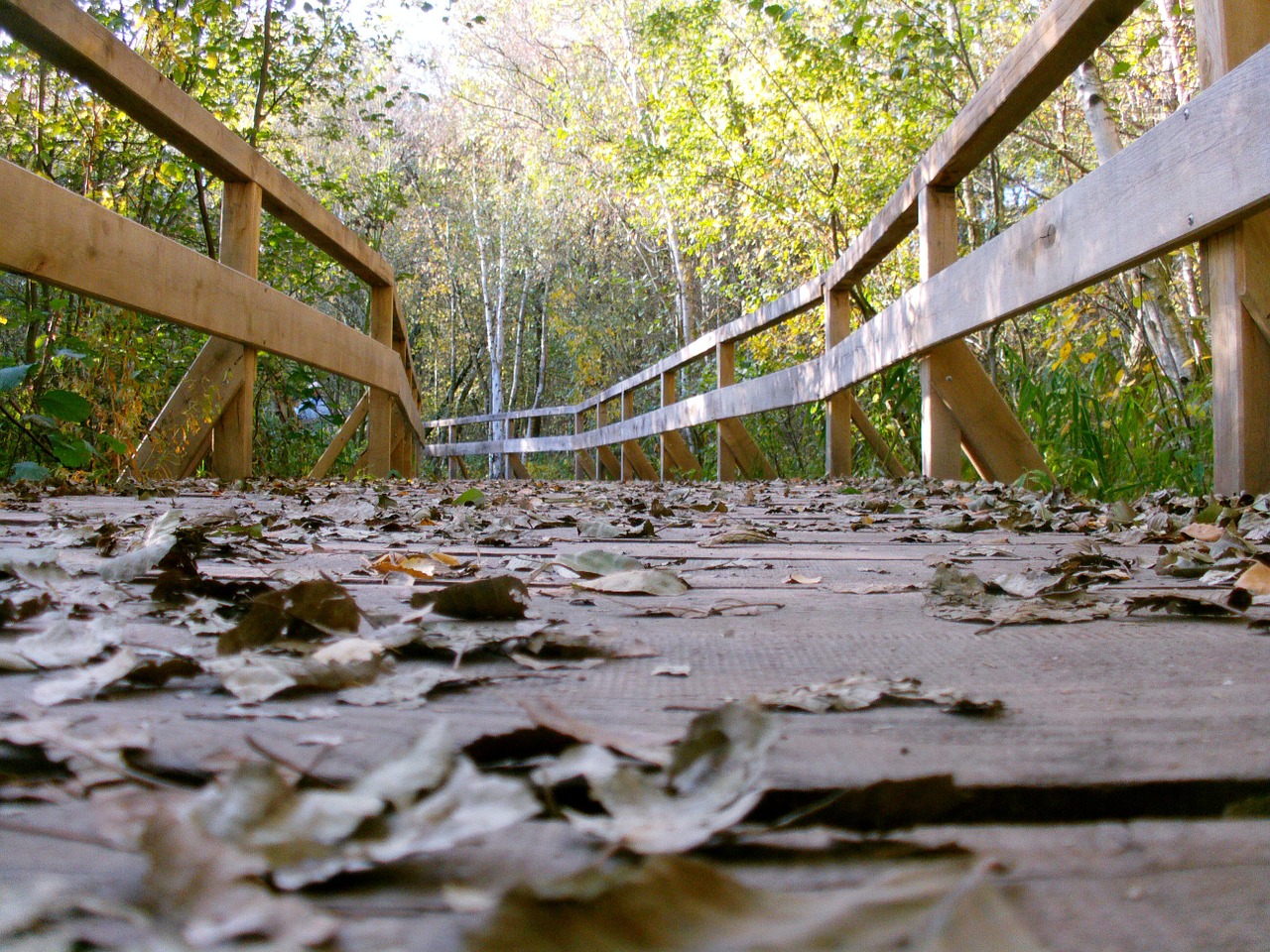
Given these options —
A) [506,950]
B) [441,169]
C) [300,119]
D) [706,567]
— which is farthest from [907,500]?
[441,169]

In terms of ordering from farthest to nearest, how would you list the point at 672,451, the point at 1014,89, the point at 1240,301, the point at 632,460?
the point at 632,460 → the point at 672,451 → the point at 1014,89 → the point at 1240,301

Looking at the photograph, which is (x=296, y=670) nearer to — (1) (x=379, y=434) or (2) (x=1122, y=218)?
(2) (x=1122, y=218)

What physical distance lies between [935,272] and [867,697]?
3113mm

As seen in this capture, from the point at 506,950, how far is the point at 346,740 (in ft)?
0.83

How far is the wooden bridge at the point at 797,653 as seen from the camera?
399 mm

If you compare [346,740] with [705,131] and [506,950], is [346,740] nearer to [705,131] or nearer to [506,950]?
[506,950]

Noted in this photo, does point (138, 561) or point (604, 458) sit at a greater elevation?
point (604, 458)

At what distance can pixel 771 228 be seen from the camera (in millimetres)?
10320

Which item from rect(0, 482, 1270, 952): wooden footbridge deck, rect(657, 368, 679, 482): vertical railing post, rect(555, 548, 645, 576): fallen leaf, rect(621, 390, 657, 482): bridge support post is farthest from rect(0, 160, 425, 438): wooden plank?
rect(621, 390, 657, 482): bridge support post

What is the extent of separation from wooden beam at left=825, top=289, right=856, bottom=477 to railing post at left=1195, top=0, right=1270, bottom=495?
286 centimetres

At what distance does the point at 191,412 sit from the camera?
12.0 feet

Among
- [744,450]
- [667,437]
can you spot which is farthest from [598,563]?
[667,437]

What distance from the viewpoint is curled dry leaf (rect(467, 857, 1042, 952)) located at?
1.13 ft

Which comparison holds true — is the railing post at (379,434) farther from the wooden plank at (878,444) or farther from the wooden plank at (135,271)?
the wooden plank at (878,444)
